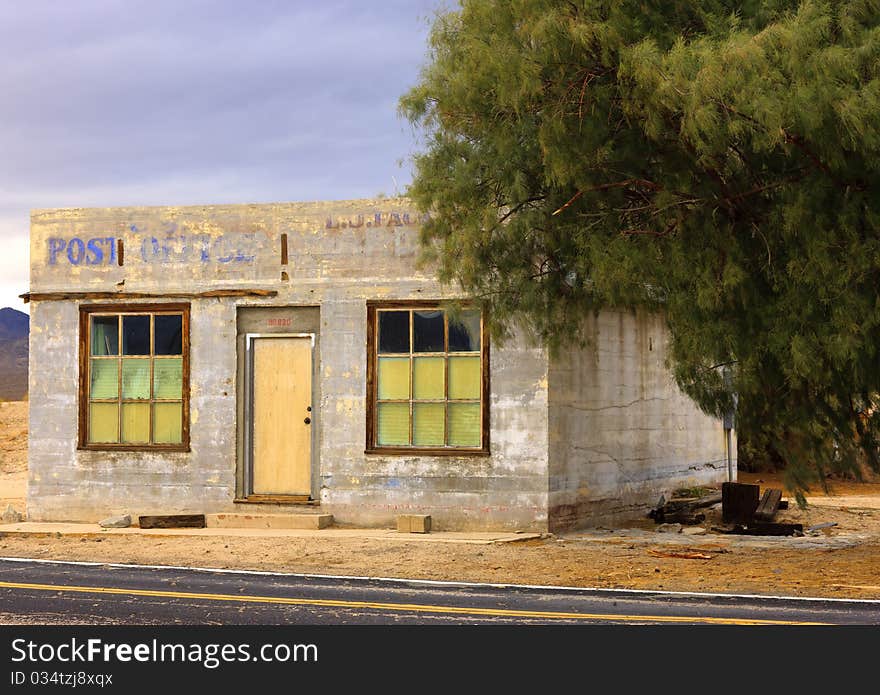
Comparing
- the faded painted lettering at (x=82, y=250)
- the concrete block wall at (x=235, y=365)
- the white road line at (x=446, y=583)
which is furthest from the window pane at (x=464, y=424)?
the faded painted lettering at (x=82, y=250)

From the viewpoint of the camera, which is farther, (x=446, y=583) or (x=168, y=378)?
(x=168, y=378)

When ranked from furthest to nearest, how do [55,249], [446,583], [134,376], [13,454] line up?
1. [13,454]
2. [55,249]
3. [134,376]
4. [446,583]

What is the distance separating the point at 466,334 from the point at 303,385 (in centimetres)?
248

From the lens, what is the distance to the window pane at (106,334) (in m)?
19.3

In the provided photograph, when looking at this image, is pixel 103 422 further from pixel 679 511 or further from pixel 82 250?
pixel 679 511

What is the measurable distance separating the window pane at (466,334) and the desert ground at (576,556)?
2.71m

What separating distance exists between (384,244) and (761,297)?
6134 mm

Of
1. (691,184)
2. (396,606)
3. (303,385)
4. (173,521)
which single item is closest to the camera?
(396,606)

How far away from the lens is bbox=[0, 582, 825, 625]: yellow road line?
10016 millimetres

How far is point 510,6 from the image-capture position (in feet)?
44.3

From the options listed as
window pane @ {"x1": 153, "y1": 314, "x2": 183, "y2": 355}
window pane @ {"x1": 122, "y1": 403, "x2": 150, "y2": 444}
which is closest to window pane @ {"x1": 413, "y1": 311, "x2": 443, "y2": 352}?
window pane @ {"x1": 153, "y1": 314, "x2": 183, "y2": 355}

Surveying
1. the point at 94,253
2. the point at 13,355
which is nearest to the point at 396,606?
the point at 94,253

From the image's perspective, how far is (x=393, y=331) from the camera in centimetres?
1803
